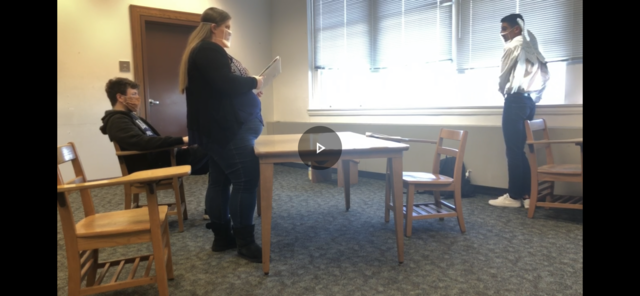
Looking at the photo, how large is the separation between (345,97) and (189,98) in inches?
128

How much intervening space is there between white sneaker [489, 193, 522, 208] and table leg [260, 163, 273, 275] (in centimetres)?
205

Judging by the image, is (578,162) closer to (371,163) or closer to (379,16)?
(371,163)

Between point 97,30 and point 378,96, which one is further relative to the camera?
point 378,96

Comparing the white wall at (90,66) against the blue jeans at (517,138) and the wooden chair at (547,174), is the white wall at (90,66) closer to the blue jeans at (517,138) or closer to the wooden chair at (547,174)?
the blue jeans at (517,138)

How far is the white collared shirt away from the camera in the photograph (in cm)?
286

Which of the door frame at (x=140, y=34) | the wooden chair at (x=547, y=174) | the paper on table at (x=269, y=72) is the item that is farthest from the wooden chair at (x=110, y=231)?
the door frame at (x=140, y=34)

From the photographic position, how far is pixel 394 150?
1.89 meters

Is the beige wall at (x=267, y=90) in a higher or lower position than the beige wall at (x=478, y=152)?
higher

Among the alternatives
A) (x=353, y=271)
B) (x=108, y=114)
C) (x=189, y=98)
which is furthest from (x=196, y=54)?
(x=353, y=271)

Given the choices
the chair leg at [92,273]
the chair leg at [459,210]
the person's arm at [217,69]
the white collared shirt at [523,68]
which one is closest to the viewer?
the chair leg at [92,273]

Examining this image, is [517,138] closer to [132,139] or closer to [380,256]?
[380,256]

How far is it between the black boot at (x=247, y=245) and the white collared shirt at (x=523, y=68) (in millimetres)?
2206

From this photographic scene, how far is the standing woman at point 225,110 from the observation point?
1.79 metres

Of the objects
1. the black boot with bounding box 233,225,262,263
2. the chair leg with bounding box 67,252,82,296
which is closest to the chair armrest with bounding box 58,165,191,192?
the chair leg with bounding box 67,252,82,296
